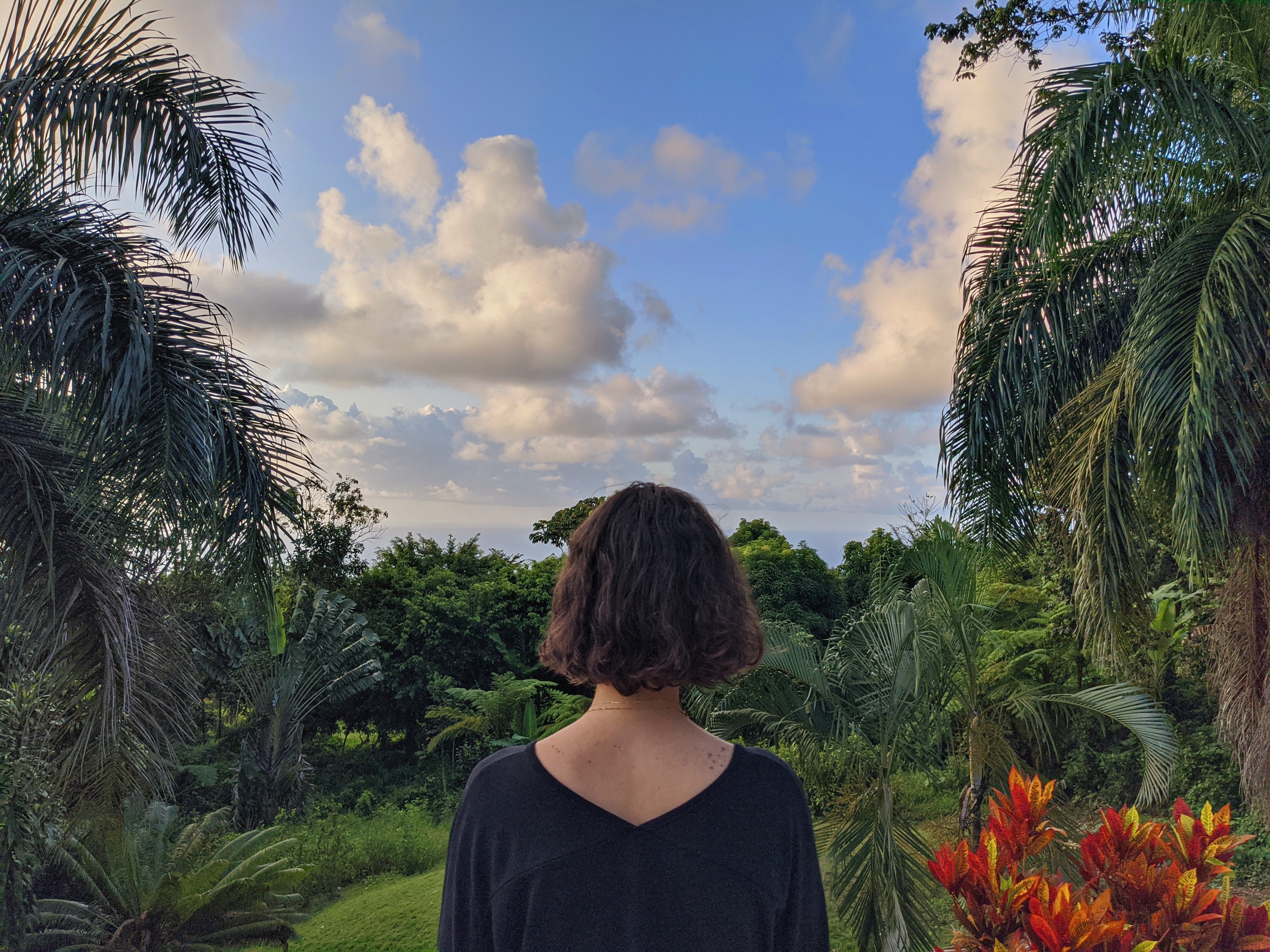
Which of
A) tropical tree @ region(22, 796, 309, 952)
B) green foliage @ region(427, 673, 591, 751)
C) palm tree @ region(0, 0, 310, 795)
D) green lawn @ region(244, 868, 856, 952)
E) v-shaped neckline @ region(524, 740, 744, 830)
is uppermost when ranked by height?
palm tree @ region(0, 0, 310, 795)

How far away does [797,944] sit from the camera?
4.52 ft

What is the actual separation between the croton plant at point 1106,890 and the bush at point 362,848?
9265 mm

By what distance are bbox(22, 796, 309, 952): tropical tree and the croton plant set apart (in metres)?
7.05

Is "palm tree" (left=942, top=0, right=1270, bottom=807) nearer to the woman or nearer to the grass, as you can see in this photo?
the woman

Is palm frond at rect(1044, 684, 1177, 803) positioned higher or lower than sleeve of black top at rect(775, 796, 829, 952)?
lower

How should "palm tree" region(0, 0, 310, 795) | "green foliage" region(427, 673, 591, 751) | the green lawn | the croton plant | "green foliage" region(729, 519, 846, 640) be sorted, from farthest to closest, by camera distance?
"green foliage" region(729, 519, 846, 640)
"green foliage" region(427, 673, 591, 751)
the green lawn
"palm tree" region(0, 0, 310, 795)
the croton plant

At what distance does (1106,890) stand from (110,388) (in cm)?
540

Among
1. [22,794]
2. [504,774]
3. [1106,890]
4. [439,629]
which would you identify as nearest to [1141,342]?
[1106,890]

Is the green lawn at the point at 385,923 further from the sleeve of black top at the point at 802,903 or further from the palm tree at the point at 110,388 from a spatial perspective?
the sleeve of black top at the point at 802,903

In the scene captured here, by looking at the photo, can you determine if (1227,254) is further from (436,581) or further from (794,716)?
(436,581)

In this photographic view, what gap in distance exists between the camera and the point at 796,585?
1562 centimetres

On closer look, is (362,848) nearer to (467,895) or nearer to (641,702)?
(467,895)

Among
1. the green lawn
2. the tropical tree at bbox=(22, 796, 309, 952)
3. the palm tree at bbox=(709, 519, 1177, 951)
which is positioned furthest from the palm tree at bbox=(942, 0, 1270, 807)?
the tropical tree at bbox=(22, 796, 309, 952)

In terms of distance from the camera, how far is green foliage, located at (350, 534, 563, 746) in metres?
15.1
